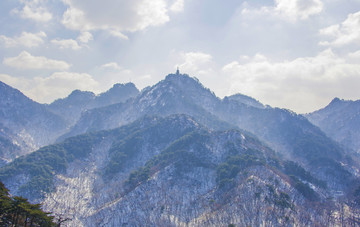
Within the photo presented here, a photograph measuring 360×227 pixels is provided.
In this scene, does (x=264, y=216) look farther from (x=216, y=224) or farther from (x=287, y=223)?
(x=216, y=224)

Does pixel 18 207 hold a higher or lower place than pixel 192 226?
higher

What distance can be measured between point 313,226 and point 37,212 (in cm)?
17457

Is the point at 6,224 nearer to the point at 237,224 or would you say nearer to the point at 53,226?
the point at 53,226

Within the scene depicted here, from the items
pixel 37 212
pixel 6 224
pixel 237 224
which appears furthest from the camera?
pixel 237 224

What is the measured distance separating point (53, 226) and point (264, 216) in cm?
14363

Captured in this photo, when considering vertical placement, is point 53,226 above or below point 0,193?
below

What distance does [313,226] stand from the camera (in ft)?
654

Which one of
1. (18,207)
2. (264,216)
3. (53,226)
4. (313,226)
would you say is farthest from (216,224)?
(18,207)

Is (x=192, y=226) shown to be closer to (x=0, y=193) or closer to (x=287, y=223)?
(x=287, y=223)

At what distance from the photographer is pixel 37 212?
3415 inches

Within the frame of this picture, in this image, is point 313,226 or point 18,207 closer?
point 18,207

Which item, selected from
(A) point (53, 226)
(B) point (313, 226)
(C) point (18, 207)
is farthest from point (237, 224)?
(C) point (18, 207)

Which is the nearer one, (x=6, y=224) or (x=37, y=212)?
(x=37, y=212)

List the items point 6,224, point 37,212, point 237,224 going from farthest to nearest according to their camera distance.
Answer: point 237,224 → point 6,224 → point 37,212
